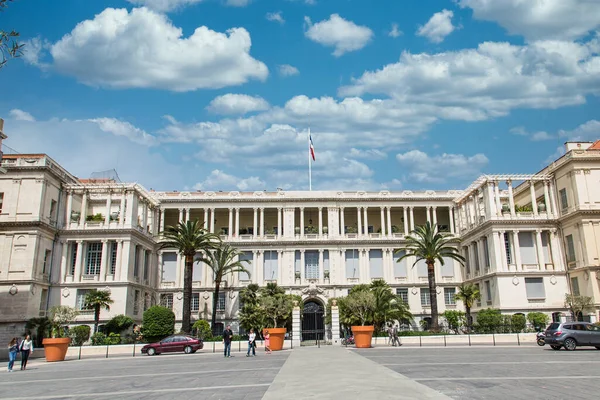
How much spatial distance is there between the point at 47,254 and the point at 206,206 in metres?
19.1

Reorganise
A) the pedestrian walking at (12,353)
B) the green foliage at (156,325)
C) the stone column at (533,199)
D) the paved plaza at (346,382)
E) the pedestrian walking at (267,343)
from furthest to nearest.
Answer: the stone column at (533,199)
the green foliage at (156,325)
the pedestrian walking at (267,343)
the pedestrian walking at (12,353)
the paved plaza at (346,382)

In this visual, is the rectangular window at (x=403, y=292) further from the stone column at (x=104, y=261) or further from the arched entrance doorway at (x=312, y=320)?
the stone column at (x=104, y=261)

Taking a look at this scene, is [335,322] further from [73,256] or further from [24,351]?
[73,256]

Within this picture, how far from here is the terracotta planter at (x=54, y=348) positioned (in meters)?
36.9

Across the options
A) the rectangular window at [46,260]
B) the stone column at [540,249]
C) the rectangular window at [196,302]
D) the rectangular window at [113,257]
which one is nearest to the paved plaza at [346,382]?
the rectangular window at [46,260]

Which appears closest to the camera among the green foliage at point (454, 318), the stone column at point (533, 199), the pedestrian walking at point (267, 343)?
the pedestrian walking at point (267, 343)

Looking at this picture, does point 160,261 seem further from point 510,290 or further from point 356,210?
point 510,290

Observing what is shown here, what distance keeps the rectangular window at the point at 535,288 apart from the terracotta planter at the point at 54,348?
144 feet

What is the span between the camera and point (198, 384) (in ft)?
59.4

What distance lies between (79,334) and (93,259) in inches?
414

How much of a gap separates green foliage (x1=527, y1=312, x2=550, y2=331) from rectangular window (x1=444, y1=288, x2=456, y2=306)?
13045mm

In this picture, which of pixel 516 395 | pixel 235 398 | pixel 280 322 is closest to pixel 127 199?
pixel 280 322

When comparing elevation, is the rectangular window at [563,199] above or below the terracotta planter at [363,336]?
above

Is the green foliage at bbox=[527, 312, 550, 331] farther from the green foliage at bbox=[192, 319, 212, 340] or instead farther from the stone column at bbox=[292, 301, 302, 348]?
the green foliage at bbox=[192, 319, 212, 340]
